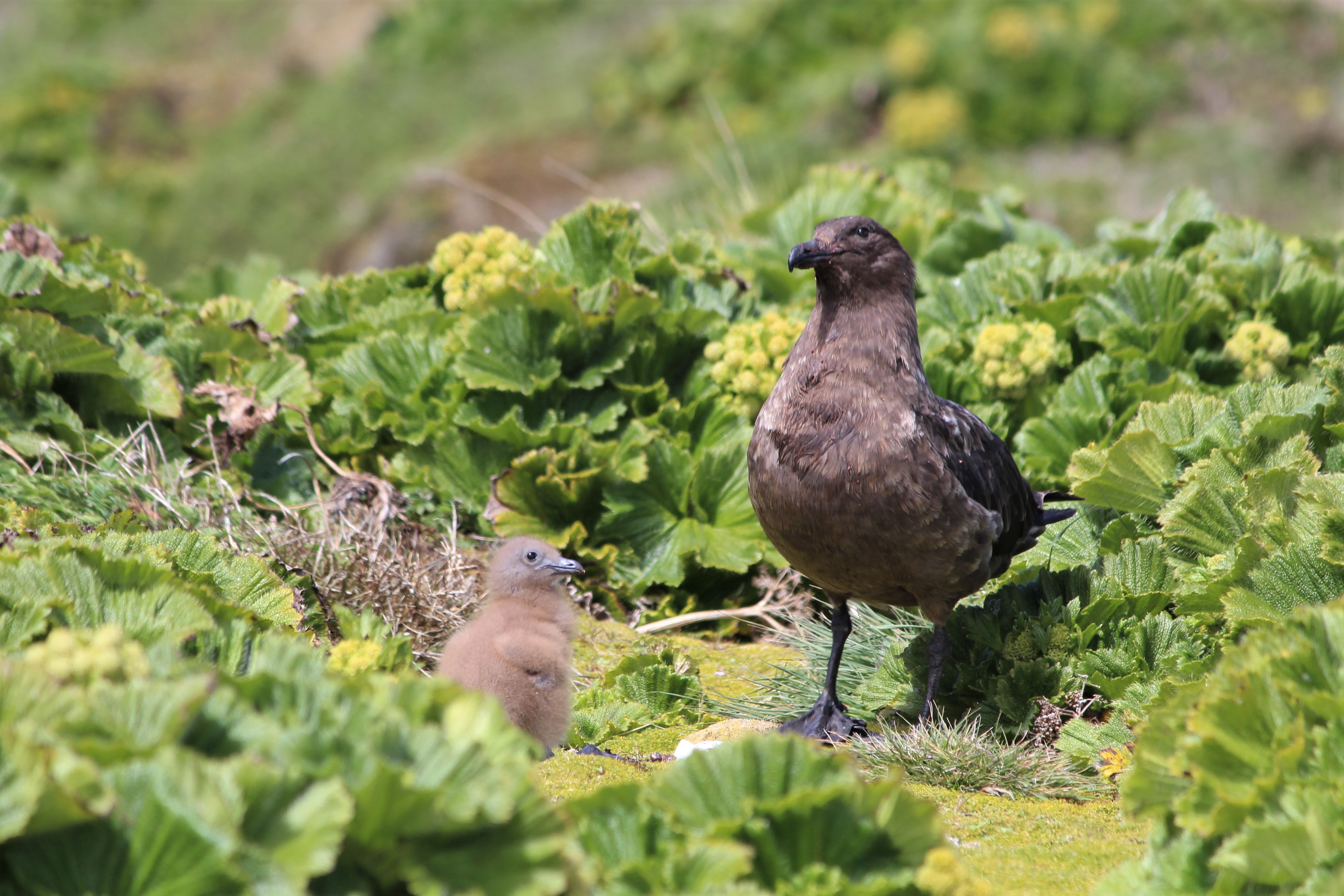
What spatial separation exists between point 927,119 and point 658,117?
11.3ft

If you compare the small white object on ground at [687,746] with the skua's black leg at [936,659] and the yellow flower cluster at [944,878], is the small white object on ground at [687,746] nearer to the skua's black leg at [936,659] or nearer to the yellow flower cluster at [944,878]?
the skua's black leg at [936,659]

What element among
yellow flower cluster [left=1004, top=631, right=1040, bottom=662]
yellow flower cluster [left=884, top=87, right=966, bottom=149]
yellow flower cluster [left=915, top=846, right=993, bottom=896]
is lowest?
yellow flower cluster [left=915, top=846, right=993, bottom=896]

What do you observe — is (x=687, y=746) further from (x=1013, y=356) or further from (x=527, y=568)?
(x=1013, y=356)

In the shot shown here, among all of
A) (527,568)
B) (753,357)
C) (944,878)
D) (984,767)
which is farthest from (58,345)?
(944,878)

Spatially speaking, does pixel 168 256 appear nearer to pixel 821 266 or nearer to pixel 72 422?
pixel 72 422

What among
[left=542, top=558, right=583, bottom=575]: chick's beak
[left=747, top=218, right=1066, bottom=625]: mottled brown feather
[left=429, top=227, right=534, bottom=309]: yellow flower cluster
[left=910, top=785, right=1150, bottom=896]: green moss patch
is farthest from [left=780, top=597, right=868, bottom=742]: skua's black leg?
[left=429, top=227, right=534, bottom=309]: yellow flower cluster

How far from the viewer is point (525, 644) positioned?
4.07 metres

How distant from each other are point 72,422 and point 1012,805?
4082mm

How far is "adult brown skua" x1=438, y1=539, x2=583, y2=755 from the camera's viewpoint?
399 cm

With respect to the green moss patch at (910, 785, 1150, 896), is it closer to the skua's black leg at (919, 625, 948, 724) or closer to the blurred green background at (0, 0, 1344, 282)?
the skua's black leg at (919, 625, 948, 724)

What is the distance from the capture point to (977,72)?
14.2m

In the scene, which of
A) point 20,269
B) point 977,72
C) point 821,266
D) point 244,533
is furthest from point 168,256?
point 821,266

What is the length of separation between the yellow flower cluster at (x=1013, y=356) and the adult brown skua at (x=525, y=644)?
242cm

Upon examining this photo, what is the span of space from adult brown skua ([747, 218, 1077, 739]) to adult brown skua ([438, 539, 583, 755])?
0.79 m
